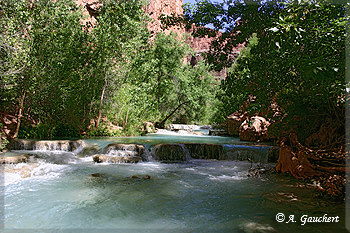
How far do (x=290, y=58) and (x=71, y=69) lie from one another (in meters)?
12.3

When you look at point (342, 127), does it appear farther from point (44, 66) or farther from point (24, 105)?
point (24, 105)

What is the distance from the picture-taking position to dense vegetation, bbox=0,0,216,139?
10.2 m

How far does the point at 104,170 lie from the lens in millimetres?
7641

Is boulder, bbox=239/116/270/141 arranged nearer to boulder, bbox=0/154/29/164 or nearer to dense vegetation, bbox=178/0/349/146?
Result: dense vegetation, bbox=178/0/349/146

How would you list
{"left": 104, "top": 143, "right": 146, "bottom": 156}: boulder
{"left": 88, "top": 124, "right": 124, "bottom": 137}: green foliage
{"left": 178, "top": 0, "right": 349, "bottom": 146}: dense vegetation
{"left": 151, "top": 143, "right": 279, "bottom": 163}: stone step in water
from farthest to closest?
{"left": 88, "top": 124, "right": 124, "bottom": 137}: green foliage
{"left": 104, "top": 143, "right": 146, "bottom": 156}: boulder
{"left": 151, "top": 143, "right": 279, "bottom": 163}: stone step in water
{"left": 178, "top": 0, "right": 349, "bottom": 146}: dense vegetation

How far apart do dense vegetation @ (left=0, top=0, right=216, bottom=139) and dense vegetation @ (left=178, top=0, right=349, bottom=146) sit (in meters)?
6.75

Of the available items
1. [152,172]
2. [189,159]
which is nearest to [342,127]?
[152,172]

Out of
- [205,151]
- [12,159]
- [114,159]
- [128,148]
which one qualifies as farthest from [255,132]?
[12,159]

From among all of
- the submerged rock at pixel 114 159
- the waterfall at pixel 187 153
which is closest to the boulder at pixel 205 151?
the waterfall at pixel 187 153

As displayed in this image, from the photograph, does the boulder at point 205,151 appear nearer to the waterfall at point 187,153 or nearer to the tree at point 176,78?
the waterfall at point 187,153

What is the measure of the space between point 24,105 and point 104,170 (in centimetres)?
706

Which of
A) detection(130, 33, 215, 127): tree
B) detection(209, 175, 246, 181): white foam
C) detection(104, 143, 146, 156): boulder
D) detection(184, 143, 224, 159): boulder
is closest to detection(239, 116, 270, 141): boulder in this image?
detection(184, 143, 224, 159): boulder

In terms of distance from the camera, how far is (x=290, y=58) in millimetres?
3488

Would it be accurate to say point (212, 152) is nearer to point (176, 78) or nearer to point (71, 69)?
point (71, 69)
